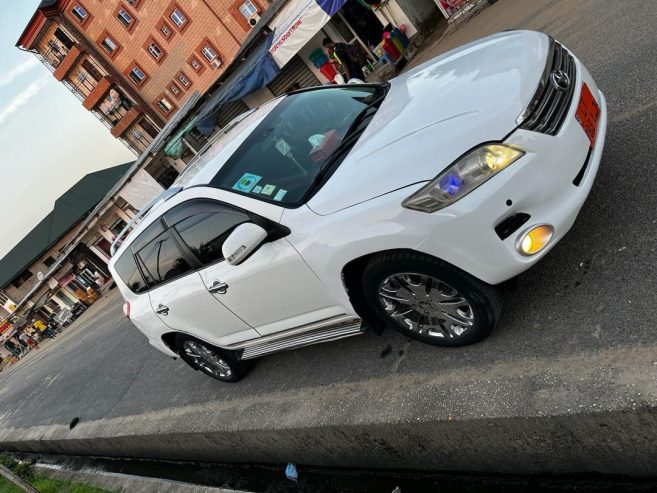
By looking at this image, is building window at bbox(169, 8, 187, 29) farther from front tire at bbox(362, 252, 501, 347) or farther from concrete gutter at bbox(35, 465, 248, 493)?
front tire at bbox(362, 252, 501, 347)

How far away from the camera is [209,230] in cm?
393

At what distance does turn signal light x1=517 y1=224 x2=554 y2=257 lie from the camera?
2705 mm

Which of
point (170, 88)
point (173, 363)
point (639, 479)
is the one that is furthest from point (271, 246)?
point (170, 88)

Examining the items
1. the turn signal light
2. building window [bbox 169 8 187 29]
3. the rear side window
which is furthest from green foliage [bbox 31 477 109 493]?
building window [bbox 169 8 187 29]

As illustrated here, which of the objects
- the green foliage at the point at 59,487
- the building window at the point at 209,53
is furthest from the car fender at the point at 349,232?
the building window at the point at 209,53

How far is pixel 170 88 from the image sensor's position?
36094 mm

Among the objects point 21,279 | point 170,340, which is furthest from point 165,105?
point 170,340

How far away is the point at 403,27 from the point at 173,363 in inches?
486

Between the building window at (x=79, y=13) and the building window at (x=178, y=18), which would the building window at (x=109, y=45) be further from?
the building window at (x=178, y=18)

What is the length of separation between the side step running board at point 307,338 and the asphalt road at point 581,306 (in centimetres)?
35

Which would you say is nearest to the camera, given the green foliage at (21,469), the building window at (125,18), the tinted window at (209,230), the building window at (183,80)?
the tinted window at (209,230)

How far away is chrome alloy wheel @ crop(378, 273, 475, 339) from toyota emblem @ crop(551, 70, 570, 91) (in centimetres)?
146

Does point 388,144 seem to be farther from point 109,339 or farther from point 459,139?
point 109,339

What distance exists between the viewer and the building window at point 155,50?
3451 centimetres
